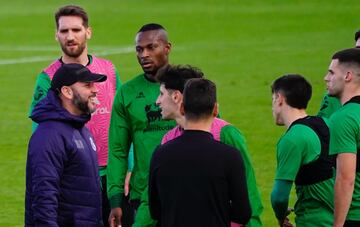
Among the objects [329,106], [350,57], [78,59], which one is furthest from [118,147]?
[350,57]

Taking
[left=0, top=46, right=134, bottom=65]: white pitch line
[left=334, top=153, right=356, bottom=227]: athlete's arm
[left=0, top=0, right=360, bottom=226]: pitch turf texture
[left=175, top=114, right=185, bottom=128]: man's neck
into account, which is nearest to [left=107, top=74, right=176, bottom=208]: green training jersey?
[left=175, top=114, right=185, bottom=128]: man's neck

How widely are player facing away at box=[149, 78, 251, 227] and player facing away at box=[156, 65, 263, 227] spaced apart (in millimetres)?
421

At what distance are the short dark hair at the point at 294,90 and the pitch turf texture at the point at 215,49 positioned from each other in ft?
16.4

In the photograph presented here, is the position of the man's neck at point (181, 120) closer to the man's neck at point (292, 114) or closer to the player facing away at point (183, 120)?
the player facing away at point (183, 120)

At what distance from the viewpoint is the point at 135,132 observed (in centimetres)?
995

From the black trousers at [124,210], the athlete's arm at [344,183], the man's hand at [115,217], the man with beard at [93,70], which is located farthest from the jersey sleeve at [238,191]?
the man with beard at [93,70]

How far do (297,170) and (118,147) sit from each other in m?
1.78

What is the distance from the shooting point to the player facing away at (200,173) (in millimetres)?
7684

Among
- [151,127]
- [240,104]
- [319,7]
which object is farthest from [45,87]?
[319,7]

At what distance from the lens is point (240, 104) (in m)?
23.9

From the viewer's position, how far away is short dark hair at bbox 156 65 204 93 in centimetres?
839

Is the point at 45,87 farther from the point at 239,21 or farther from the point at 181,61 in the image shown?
the point at 239,21

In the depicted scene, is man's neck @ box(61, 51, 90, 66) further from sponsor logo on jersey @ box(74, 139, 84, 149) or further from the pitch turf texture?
the pitch turf texture

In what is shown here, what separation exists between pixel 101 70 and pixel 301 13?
32481 millimetres
